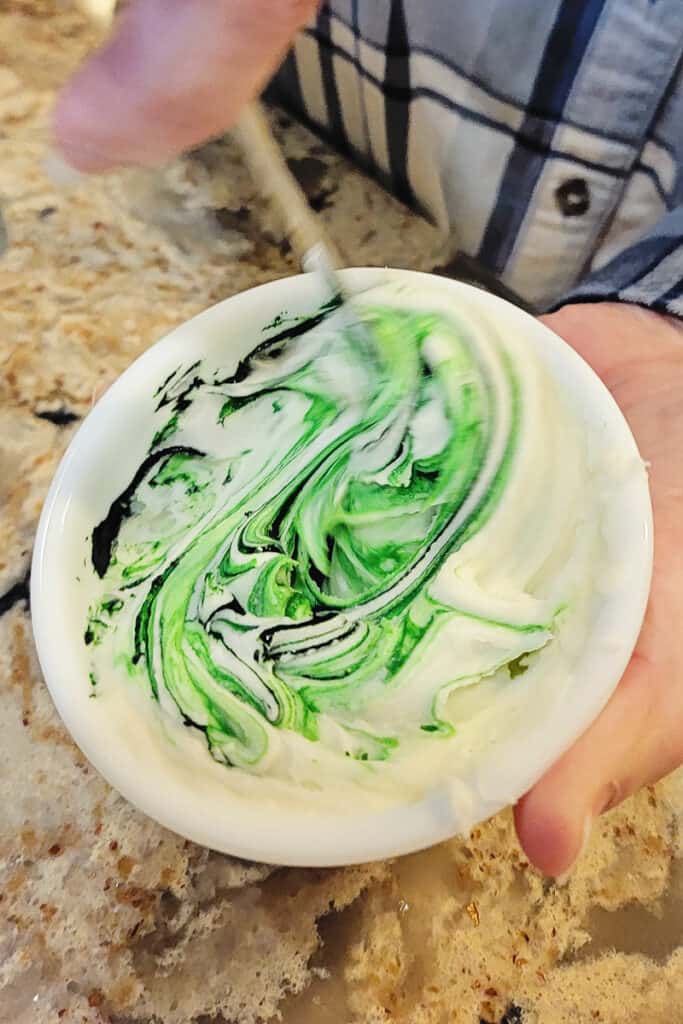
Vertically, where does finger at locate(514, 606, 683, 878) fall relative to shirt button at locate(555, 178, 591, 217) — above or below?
below

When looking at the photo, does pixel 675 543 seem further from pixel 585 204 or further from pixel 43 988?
pixel 43 988

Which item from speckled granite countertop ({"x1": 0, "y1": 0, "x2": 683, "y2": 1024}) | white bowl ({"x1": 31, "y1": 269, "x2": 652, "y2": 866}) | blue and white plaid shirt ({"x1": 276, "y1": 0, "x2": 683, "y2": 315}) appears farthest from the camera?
blue and white plaid shirt ({"x1": 276, "y1": 0, "x2": 683, "y2": 315})

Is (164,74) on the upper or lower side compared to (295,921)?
upper

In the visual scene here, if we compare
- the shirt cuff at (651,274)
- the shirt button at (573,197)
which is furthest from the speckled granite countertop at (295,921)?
the shirt button at (573,197)

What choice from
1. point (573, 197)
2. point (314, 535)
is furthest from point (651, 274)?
point (314, 535)

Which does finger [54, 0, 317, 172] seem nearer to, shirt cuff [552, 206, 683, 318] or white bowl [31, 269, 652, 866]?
white bowl [31, 269, 652, 866]

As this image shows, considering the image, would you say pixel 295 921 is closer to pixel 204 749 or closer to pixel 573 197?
pixel 204 749

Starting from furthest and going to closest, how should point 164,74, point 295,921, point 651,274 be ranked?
point 651,274
point 295,921
point 164,74

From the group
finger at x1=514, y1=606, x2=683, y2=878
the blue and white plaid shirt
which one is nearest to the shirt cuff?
the blue and white plaid shirt
